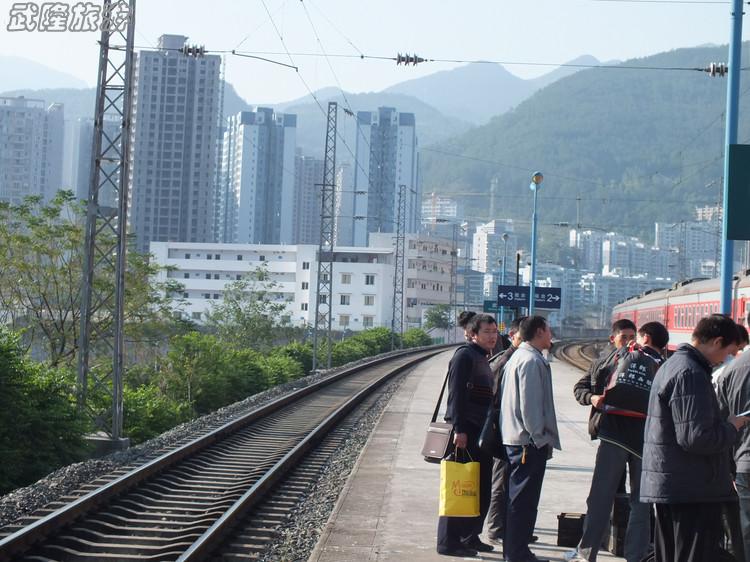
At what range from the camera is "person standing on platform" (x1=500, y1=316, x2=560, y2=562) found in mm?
7316

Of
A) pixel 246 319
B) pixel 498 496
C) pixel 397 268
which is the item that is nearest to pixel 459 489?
pixel 498 496

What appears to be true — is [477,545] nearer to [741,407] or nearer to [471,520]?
[471,520]

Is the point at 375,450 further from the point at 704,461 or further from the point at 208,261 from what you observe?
the point at 208,261

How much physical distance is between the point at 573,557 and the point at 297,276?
355ft

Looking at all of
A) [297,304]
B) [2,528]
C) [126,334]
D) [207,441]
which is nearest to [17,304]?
[126,334]

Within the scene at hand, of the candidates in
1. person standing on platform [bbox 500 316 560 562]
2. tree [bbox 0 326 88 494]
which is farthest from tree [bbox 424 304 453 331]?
person standing on platform [bbox 500 316 560 562]

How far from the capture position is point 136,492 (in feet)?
38.1

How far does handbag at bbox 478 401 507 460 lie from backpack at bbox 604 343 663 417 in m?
0.82

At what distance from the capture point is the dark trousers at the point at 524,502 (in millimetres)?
7340

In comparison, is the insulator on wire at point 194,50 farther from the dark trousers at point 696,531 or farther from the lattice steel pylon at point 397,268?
the lattice steel pylon at point 397,268

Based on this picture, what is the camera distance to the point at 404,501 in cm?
1052

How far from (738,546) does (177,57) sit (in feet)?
597

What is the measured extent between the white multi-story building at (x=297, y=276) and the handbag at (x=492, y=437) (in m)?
96.0

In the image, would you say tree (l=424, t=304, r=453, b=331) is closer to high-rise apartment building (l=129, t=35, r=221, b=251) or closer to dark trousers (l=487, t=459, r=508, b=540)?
high-rise apartment building (l=129, t=35, r=221, b=251)
